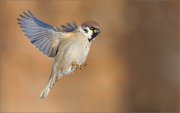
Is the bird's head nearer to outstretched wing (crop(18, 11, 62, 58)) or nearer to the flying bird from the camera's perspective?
the flying bird

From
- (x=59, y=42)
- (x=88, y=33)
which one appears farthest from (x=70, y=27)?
(x=88, y=33)

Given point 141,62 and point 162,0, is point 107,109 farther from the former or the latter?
point 162,0

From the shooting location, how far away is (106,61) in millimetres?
5855

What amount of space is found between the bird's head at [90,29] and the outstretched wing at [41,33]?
0.65ft

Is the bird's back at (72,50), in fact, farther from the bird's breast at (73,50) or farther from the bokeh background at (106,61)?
the bokeh background at (106,61)

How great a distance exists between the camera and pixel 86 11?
5723mm

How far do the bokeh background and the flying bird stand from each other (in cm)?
→ 297

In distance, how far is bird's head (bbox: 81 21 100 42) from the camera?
2.12 meters

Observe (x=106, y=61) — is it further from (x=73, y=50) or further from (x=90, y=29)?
(x=90, y=29)

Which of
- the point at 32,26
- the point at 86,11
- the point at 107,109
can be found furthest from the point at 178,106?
the point at 32,26

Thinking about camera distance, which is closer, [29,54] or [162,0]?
[29,54]

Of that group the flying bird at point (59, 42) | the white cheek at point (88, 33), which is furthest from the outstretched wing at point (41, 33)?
the white cheek at point (88, 33)

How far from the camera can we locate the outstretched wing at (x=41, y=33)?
2.38m

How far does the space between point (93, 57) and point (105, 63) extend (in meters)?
0.17
